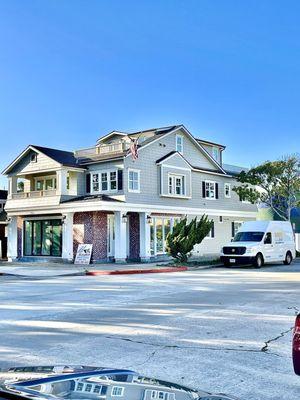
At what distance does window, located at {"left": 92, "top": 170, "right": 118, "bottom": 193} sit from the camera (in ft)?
103

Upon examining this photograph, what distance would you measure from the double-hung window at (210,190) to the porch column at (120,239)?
10522mm

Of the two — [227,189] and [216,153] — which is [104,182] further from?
[216,153]

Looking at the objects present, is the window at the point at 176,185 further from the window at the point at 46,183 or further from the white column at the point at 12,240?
the white column at the point at 12,240

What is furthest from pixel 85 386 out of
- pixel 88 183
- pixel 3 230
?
pixel 3 230

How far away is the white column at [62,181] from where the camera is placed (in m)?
31.9

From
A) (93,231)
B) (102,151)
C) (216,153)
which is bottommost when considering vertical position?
(93,231)

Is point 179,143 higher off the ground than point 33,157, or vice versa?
point 179,143

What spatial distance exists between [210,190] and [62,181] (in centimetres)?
1280

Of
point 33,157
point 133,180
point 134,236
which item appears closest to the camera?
point 133,180

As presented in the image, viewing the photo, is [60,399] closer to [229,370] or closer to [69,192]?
[229,370]

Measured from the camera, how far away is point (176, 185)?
3519 centimetres

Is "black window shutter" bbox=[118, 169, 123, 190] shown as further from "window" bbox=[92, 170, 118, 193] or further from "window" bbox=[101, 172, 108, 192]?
"window" bbox=[101, 172, 108, 192]

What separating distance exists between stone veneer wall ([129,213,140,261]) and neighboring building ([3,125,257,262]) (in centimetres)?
7

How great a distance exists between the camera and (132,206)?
3089cm
